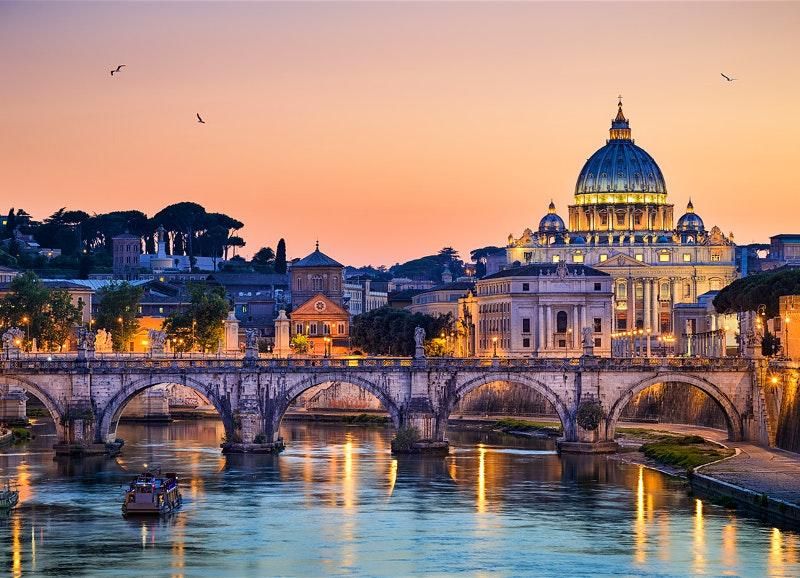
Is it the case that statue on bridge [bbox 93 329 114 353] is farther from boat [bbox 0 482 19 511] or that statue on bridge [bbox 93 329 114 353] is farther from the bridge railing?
boat [bbox 0 482 19 511]

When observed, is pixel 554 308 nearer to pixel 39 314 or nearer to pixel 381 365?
pixel 39 314

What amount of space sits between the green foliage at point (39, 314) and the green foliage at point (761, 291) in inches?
2132

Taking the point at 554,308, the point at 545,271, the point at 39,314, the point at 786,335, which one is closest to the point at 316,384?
the point at 786,335

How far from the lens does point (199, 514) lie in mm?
83438

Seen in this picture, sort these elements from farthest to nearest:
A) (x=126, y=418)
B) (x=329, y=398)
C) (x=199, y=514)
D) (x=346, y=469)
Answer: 1. (x=329, y=398)
2. (x=126, y=418)
3. (x=346, y=469)
4. (x=199, y=514)

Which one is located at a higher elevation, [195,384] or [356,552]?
[195,384]

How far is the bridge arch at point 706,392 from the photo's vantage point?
107 m

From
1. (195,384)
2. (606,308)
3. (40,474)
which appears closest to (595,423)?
(195,384)

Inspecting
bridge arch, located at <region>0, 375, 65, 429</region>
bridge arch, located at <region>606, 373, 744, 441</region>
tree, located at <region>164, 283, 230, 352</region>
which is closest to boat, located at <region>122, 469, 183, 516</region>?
bridge arch, located at <region>0, 375, 65, 429</region>

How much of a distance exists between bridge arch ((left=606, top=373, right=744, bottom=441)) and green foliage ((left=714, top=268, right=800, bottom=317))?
93.4 ft

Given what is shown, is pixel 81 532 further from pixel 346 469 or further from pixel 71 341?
pixel 71 341

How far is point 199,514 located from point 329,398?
6578 centimetres

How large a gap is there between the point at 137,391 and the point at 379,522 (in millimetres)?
30169

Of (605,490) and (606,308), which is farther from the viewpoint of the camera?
(606,308)
